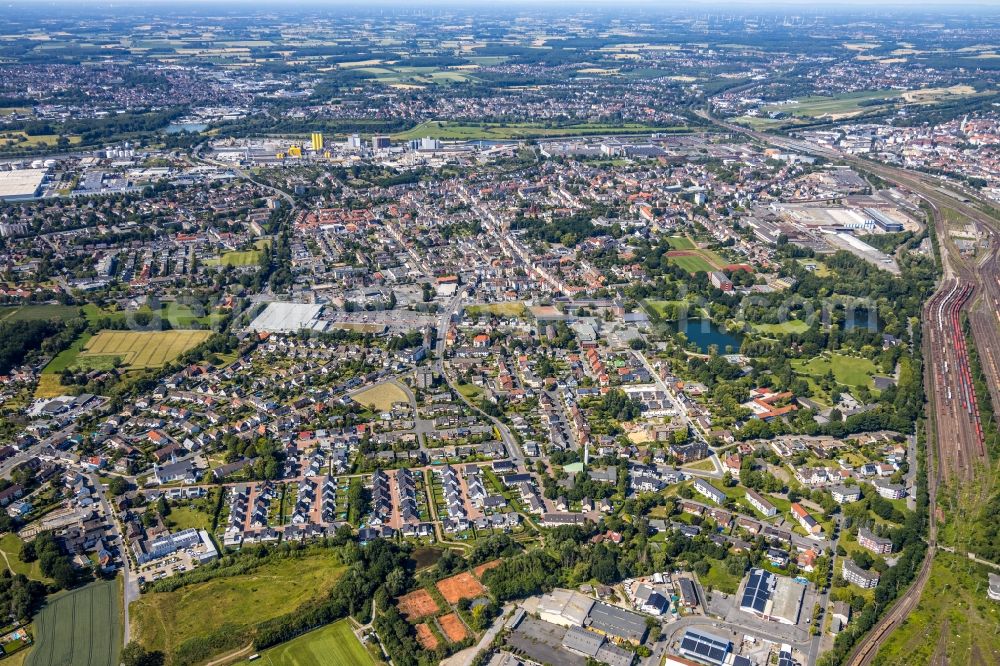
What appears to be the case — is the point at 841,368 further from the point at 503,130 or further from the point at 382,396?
the point at 503,130

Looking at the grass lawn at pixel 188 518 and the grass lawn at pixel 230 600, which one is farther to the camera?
the grass lawn at pixel 188 518

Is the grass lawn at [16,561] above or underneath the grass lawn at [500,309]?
underneath

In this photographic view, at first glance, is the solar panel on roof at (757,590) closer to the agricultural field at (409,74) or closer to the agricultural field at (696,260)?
the agricultural field at (696,260)

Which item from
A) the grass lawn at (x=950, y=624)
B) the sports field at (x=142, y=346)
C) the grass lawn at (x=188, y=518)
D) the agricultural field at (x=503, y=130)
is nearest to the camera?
the grass lawn at (x=950, y=624)

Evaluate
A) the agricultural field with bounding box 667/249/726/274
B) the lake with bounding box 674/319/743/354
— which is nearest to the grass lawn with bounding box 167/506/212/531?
the lake with bounding box 674/319/743/354

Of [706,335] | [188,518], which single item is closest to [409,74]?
[706,335]

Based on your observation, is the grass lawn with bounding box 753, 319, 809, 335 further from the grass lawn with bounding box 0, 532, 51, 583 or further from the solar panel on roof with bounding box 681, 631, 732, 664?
the grass lawn with bounding box 0, 532, 51, 583

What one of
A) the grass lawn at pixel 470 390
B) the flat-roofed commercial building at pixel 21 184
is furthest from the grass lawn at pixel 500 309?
the flat-roofed commercial building at pixel 21 184
